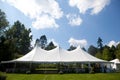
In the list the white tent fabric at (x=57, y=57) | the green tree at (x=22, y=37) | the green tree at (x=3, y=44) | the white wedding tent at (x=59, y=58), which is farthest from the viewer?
the green tree at (x=22, y=37)

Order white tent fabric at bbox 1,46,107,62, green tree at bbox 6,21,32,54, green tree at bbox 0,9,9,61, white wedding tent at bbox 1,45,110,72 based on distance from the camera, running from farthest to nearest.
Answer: green tree at bbox 6,21,32,54
green tree at bbox 0,9,9,61
white tent fabric at bbox 1,46,107,62
white wedding tent at bbox 1,45,110,72

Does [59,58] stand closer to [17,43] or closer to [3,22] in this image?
[3,22]

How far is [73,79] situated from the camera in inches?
850

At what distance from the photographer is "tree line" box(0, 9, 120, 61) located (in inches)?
1581

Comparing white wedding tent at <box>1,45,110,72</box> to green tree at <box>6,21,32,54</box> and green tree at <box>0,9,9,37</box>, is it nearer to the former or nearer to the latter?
green tree at <box>0,9,9,37</box>

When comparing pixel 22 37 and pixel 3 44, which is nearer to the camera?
pixel 3 44

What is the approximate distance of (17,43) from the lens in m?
62.9

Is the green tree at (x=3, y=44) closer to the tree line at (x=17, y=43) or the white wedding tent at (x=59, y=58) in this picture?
the tree line at (x=17, y=43)

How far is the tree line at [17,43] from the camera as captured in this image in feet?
132

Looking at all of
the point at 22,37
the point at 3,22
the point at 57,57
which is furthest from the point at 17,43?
the point at 57,57

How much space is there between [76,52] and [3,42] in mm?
14643

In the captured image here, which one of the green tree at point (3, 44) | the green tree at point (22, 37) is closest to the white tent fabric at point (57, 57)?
the green tree at point (3, 44)

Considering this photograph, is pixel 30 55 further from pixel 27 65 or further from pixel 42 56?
pixel 27 65

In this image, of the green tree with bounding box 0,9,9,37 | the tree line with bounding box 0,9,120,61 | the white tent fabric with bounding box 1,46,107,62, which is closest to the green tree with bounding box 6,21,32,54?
the tree line with bounding box 0,9,120,61
